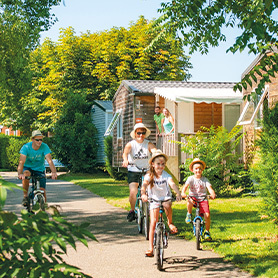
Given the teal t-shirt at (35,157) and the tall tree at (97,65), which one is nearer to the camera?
the teal t-shirt at (35,157)

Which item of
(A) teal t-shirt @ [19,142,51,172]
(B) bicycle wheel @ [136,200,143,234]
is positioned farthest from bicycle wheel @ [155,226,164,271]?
(A) teal t-shirt @ [19,142,51,172]

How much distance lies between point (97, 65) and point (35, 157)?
108 ft

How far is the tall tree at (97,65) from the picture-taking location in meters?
42.1

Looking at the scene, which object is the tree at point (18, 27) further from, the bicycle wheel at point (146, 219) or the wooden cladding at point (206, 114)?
the bicycle wheel at point (146, 219)

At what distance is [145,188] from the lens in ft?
24.1

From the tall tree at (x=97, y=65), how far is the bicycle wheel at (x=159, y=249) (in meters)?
34.9

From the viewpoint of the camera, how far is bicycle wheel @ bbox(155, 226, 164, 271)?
6.47 meters

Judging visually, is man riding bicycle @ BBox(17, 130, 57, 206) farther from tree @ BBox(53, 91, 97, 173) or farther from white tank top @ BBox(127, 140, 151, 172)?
tree @ BBox(53, 91, 97, 173)

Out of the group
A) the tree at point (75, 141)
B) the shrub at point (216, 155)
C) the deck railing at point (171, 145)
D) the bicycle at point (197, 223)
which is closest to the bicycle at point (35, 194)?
the bicycle at point (197, 223)

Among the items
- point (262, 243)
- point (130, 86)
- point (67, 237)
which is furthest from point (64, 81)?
point (67, 237)

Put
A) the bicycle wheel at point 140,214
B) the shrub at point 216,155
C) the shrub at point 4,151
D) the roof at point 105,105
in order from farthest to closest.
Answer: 1. the shrub at point 4,151
2. the roof at point 105,105
3. the shrub at point 216,155
4. the bicycle wheel at point 140,214

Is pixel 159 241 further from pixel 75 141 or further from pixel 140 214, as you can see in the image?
pixel 75 141

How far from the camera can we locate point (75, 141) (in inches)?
1204

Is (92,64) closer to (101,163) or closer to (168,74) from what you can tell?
(168,74)
